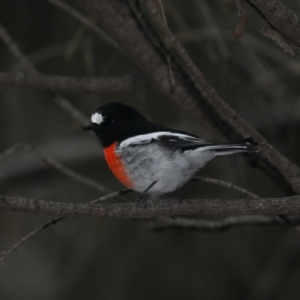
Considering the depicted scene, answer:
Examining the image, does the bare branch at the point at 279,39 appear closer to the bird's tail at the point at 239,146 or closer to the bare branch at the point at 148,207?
the bird's tail at the point at 239,146

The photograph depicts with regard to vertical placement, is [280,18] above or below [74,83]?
below

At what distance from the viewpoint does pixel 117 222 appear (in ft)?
17.4

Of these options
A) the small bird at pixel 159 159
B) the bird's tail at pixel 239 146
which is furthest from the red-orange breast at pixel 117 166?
the bird's tail at pixel 239 146

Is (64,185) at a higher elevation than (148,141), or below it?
higher

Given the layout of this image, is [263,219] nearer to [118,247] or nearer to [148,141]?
[148,141]

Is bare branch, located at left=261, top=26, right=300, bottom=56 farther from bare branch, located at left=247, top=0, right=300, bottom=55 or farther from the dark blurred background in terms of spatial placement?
the dark blurred background

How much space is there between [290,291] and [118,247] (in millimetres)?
1625

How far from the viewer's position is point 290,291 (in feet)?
17.1

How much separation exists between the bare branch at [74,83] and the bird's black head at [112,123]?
15 centimetres

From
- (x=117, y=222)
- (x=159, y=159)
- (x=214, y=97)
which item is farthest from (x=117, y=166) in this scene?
(x=117, y=222)

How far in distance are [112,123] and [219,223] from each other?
35.1 inches

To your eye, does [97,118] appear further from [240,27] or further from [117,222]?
[117,222]

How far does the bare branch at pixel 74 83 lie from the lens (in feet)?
11.4

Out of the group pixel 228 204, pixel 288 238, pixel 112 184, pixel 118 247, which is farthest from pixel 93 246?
pixel 228 204
